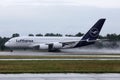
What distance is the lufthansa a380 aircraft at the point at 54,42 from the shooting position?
63125 millimetres

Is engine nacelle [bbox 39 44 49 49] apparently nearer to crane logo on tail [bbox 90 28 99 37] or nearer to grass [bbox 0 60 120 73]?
crane logo on tail [bbox 90 28 99 37]

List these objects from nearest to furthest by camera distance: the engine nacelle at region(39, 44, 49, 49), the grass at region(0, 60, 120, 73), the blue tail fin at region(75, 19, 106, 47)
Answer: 1. the grass at region(0, 60, 120, 73)
2. the engine nacelle at region(39, 44, 49, 49)
3. the blue tail fin at region(75, 19, 106, 47)

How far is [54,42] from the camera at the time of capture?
64750 mm

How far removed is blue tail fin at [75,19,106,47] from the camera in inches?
2569

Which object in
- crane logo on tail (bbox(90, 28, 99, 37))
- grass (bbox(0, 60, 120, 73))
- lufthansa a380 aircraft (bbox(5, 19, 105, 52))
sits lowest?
grass (bbox(0, 60, 120, 73))

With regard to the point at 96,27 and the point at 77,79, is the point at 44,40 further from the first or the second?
the point at 77,79

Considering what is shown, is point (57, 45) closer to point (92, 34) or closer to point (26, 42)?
point (26, 42)

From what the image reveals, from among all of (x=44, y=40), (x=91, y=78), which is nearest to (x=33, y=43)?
(x=44, y=40)

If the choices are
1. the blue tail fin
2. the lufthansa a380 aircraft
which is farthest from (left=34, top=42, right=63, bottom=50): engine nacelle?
the blue tail fin

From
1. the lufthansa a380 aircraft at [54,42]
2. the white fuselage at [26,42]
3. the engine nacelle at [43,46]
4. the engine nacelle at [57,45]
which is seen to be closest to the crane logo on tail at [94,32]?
the lufthansa a380 aircraft at [54,42]

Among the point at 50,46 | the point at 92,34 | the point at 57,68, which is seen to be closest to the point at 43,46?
the point at 50,46

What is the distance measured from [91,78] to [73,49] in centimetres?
5451

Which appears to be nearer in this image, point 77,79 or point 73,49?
point 77,79

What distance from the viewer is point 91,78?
16812 millimetres
